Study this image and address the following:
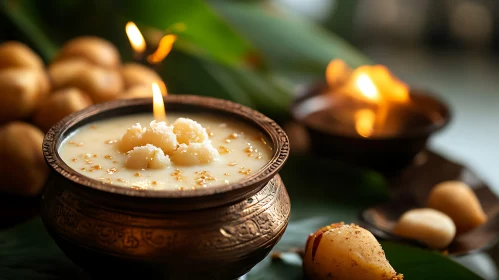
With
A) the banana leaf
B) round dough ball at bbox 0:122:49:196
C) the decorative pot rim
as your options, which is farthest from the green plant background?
the decorative pot rim

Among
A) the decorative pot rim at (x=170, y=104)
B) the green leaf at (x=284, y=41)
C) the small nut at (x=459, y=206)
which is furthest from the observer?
the green leaf at (x=284, y=41)

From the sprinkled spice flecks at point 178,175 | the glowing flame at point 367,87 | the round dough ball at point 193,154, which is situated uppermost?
the round dough ball at point 193,154

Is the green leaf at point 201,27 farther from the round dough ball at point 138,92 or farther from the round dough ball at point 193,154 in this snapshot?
the round dough ball at point 193,154

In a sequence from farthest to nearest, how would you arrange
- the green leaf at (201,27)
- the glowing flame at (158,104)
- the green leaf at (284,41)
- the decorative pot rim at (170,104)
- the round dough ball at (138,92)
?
1. the green leaf at (284,41)
2. the green leaf at (201,27)
3. the round dough ball at (138,92)
4. the glowing flame at (158,104)
5. the decorative pot rim at (170,104)

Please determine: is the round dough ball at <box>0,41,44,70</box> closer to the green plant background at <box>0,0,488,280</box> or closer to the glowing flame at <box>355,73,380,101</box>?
the green plant background at <box>0,0,488,280</box>

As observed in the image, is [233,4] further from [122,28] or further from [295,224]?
[295,224]

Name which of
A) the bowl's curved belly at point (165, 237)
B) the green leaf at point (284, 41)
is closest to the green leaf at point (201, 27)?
the green leaf at point (284, 41)

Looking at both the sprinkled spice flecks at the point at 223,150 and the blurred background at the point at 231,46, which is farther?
the blurred background at the point at 231,46
